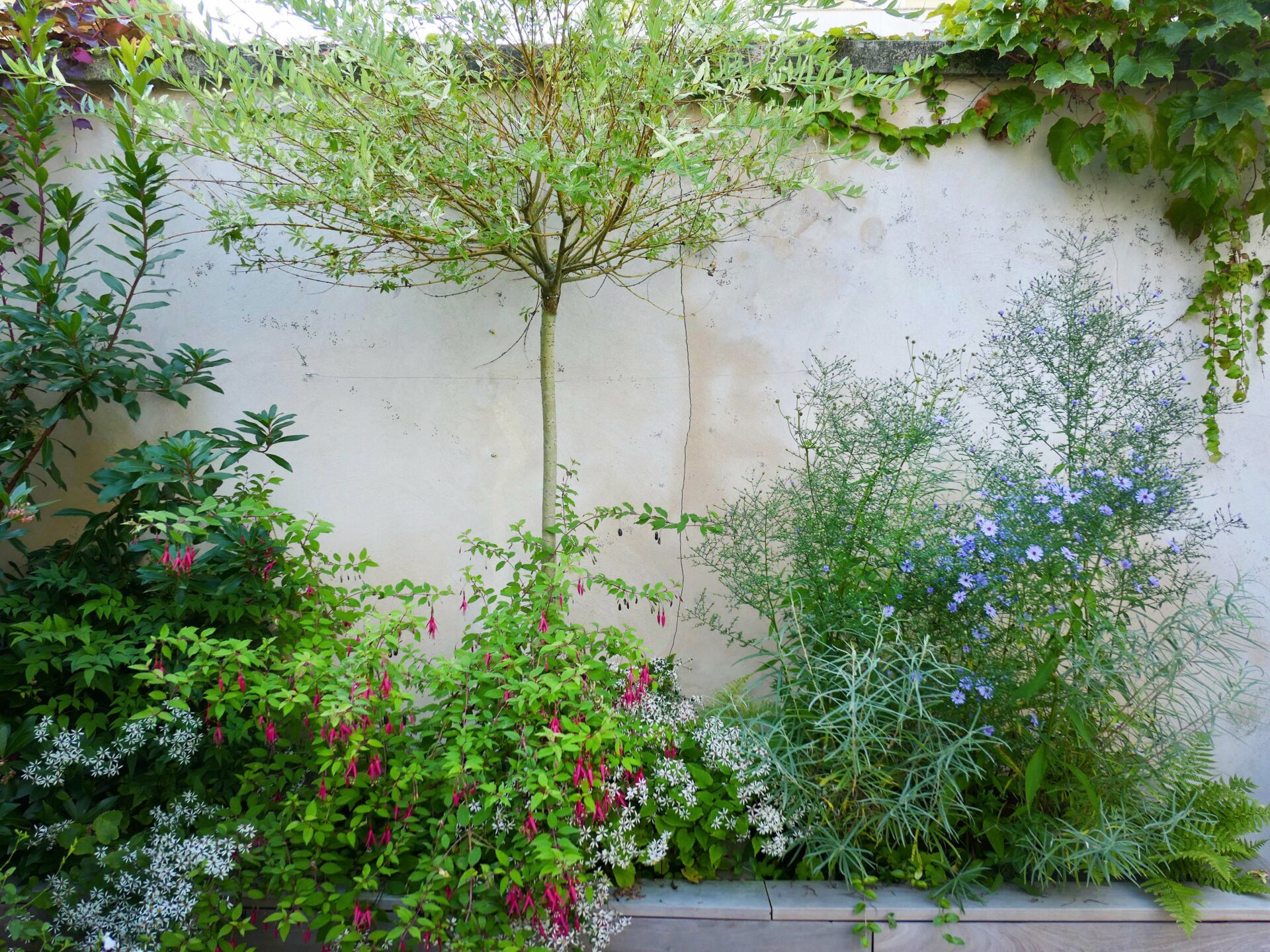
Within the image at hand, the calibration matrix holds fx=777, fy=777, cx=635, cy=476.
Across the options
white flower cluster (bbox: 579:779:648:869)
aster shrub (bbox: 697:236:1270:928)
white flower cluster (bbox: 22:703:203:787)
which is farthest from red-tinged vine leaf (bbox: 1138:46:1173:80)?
white flower cluster (bbox: 22:703:203:787)

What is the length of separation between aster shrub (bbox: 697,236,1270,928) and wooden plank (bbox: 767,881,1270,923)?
0.05 meters

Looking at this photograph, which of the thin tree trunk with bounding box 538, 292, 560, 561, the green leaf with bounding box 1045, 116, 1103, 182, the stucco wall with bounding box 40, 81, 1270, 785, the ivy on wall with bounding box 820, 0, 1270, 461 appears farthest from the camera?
the stucco wall with bounding box 40, 81, 1270, 785

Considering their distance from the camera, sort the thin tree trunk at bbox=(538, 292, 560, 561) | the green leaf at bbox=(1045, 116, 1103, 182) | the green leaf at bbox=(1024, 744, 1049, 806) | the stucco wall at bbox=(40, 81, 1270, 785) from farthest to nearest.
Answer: the stucco wall at bbox=(40, 81, 1270, 785) → the green leaf at bbox=(1045, 116, 1103, 182) → the thin tree trunk at bbox=(538, 292, 560, 561) → the green leaf at bbox=(1024, 744, 1049, 806)

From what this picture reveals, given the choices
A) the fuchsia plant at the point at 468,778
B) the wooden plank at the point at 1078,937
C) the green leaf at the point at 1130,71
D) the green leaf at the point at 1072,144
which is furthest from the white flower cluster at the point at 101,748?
the green leaf at the point at 1130,71

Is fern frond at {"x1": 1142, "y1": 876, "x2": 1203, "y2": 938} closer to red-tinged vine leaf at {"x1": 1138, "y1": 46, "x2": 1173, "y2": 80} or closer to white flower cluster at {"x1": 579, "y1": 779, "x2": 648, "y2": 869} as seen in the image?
white flower cluster at {"x1": 579, "y1": 779, "x2": 648, "y2": 869}

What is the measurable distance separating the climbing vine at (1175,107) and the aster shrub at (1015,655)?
0.63m

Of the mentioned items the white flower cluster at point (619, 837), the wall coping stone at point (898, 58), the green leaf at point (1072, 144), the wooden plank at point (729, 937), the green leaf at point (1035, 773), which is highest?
the wall coping stone at point (898, 58)

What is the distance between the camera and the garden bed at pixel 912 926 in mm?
2127

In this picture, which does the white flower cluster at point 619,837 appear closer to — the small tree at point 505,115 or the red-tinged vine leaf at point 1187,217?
the small tree at point 505,115

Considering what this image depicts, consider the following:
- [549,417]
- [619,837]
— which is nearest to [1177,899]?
[619,837]

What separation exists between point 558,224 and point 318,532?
1596 millimetres

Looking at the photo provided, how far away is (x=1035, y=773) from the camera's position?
82.0 inches

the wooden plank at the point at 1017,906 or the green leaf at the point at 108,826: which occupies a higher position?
the green leaf at the point at 108,826

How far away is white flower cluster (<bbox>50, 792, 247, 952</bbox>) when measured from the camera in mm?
1851
